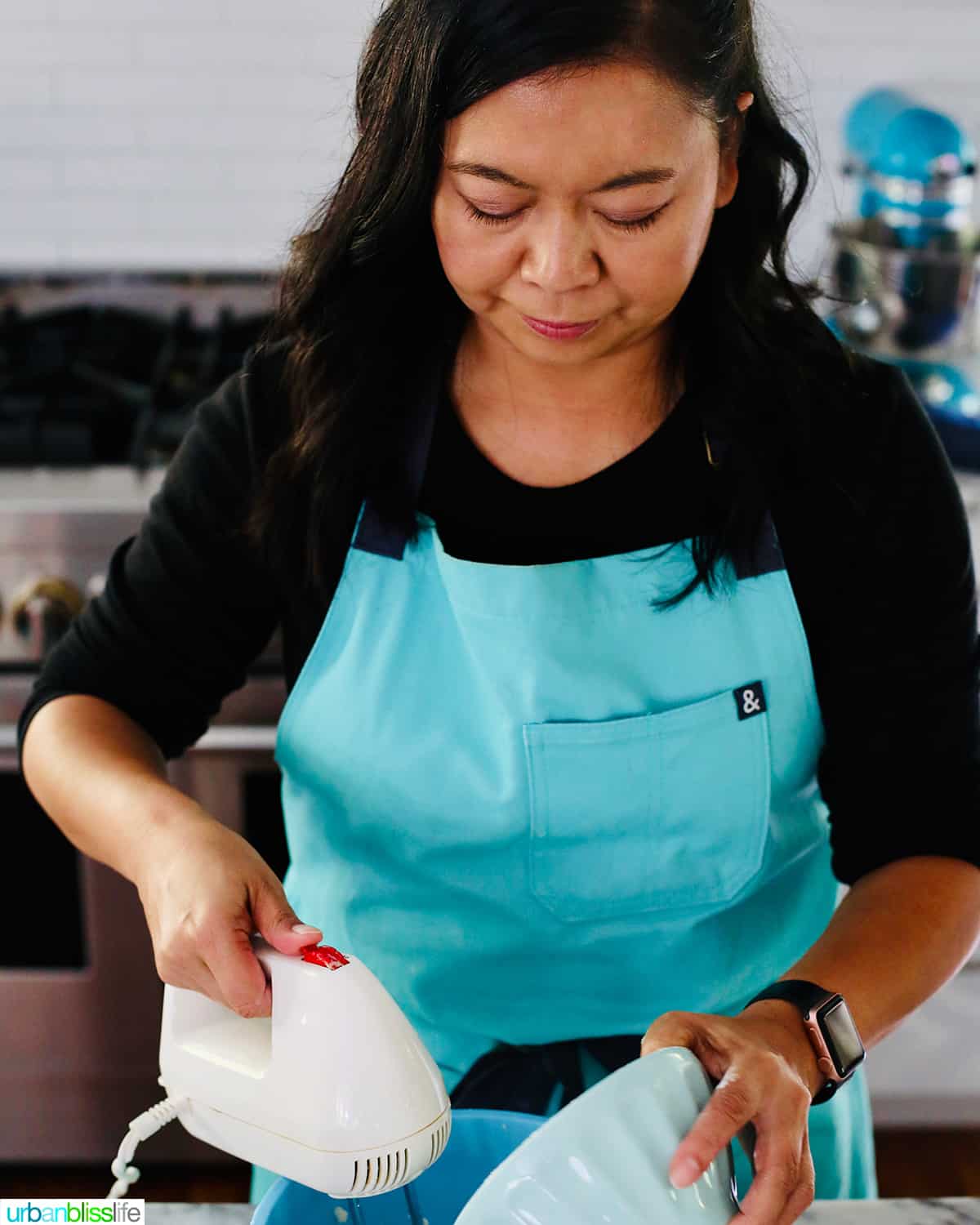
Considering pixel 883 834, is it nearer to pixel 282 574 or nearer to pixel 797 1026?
pixel 797 1026

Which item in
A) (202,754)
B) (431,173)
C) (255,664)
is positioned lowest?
(202,754)

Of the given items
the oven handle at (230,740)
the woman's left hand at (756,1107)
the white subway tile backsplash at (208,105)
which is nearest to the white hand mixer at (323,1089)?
the woman's left hand at (756,1107)

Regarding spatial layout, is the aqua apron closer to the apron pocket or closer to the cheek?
the apron pocket

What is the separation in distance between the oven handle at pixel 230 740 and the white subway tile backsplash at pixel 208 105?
0.78 metres

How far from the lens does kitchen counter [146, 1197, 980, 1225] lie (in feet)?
3.05

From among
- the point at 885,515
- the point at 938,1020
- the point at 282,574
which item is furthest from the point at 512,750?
the point at 938,1020

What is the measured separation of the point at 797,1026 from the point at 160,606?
0.63 metres

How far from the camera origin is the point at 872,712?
1.16 metres

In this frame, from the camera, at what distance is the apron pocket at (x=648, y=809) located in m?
1.12

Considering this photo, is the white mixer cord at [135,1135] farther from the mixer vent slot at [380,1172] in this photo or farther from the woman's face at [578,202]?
the woman's face at [578,202]

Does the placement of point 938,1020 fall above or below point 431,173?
below

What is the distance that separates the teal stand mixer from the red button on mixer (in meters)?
1.26

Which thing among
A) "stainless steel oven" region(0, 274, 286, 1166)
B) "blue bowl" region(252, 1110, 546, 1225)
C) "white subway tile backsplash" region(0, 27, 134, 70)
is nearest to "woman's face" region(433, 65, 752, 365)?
"blue bowl" region(252, 1110, 546, 1225)

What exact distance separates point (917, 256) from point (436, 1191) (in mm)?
1437
